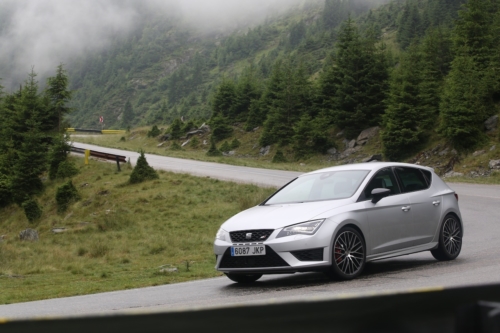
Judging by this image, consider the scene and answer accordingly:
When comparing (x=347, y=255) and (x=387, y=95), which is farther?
(x=387, y=95)

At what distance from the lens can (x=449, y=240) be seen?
1031 cm

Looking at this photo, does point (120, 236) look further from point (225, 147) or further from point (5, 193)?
point (225, 147)

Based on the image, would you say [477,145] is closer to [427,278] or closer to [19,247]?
[19,247]

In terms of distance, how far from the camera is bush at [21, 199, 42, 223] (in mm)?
33031

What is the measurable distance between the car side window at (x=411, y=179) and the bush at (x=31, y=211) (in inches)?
1048

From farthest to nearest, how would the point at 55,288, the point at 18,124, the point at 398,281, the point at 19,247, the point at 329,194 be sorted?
the point at 18,124, the point at 19,247, the point at 55,288, the point at 329,194, the point at 398,281

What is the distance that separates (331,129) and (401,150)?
42.7 ft

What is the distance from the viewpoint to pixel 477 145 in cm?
3538

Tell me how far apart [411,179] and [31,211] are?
27.0 meters

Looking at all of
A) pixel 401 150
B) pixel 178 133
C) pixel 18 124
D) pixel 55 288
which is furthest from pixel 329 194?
pixel 178 133

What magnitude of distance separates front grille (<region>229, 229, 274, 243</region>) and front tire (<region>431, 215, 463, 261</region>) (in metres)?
3.25

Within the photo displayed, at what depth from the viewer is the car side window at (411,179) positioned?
10062 millimetres

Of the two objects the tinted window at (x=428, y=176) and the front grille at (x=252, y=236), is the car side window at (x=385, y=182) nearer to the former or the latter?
the tinted window at (x=428, y=176)

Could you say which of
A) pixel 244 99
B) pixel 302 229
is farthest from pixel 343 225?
pixel 244 99
